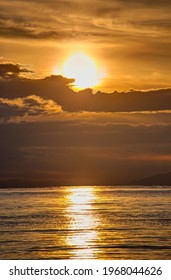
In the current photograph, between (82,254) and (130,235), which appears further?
(130,235)

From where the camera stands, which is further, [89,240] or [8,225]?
[8,225]

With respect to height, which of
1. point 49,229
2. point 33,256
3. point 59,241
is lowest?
point 33,256

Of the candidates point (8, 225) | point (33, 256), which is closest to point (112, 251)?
point (33, 256)

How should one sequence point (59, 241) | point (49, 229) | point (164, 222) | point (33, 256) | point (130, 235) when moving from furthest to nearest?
point (164, 222), point (49, 229), point (130, 235), point (59, 241), point (33, 256)

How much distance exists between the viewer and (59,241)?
3553 centimetres

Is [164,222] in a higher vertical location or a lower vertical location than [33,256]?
higher
